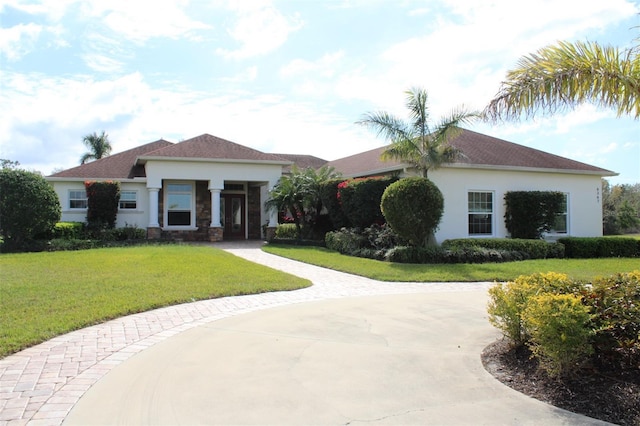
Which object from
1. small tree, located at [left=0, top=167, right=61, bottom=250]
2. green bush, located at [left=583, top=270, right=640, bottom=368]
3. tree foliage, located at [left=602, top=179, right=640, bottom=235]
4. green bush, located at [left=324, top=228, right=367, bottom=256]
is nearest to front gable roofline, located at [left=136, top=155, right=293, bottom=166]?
small tree, located at [left=0, top=167, right=61, bottom=250]

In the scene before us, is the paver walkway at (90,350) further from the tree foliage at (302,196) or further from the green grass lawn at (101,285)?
the tree foliage at (302,196)

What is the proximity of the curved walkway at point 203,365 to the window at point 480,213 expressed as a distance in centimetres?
949

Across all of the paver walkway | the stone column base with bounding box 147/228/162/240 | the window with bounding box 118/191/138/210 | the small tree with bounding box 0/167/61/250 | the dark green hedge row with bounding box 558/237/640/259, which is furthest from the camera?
the window with bounding box 118/191/138/210

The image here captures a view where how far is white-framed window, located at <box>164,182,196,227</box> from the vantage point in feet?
78.6

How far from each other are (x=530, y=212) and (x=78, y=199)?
21141 mm

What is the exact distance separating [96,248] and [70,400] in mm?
16616

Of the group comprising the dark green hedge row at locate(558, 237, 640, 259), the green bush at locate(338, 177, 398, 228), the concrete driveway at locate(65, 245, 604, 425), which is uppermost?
the green bush at locate(338, 177, 398, 228)

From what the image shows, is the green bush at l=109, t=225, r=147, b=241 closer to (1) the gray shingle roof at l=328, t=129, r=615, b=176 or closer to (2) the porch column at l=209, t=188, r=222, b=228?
(2) the porch column at l=209, t=188, r=222, b=228

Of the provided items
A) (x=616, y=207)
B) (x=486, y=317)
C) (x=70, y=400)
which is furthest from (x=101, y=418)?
(x=616, y=207)

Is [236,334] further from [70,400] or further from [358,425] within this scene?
[358,425]

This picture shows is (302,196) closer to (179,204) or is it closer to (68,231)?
(179,204)

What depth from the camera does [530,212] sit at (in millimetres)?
18469

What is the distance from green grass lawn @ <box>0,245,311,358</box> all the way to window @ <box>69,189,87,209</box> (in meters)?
7.54

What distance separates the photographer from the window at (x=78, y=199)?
2300cm
